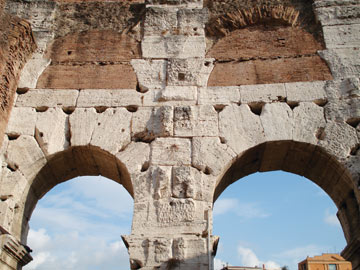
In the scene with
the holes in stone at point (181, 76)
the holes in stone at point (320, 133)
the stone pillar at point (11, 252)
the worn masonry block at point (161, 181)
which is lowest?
the stone pillar at point (11, 252)

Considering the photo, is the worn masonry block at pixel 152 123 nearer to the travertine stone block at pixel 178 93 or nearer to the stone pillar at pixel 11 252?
the travertine stone block at pixel 178 93

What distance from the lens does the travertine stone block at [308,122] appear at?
586cm

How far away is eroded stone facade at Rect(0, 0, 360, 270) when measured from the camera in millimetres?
5496

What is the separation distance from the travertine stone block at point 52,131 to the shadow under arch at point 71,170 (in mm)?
123

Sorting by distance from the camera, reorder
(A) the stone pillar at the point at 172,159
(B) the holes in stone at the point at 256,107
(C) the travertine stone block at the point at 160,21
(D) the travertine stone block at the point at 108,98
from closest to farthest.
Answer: (A) the stone pillar at the point at 172,159
(B) the holes in stone at the point at 256,107
(D) the travertine stone block at the point at 108,98
(C) the travertine stone block at the point at 160,21

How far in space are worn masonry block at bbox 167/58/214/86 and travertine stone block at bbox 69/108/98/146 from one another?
1.27 metres

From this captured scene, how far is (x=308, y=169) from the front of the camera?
6.30 m

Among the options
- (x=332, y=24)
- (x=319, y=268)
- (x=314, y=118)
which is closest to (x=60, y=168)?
(x=314, y=118)

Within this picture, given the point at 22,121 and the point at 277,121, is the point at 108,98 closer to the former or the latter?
the point at 22,121

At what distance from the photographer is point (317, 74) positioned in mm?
6477

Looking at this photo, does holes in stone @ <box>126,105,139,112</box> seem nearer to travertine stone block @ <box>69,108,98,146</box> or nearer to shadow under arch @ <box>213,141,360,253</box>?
travertine stone block @ <box>69,108,98,146</box>

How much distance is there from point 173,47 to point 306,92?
2224 mm

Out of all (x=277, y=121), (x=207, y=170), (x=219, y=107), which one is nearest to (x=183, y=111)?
(x=219, y=107)

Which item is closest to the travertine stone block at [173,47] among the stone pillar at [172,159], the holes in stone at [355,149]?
the stone pillar at [172,159]
